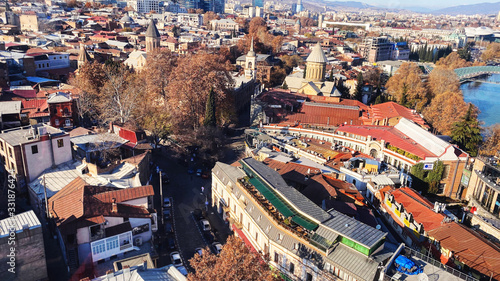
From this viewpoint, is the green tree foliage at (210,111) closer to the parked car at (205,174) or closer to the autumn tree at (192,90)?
the autumn tree at (192,90)

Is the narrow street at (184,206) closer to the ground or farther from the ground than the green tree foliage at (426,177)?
closer to the ground

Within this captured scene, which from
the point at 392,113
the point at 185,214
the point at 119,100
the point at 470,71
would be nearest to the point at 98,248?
the point at 185,214

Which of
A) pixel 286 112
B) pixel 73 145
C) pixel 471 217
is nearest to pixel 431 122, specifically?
pixel 286 112

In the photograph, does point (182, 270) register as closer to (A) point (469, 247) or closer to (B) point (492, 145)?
(A) point (469, 247)

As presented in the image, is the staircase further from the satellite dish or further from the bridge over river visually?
the bridge over river

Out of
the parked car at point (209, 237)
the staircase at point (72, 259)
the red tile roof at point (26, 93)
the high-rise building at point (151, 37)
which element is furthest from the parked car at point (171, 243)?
the high-rise building at point (151, 37)

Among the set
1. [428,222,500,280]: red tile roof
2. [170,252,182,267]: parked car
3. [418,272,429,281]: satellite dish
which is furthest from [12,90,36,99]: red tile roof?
[418,272,429,281]: satellite dish
